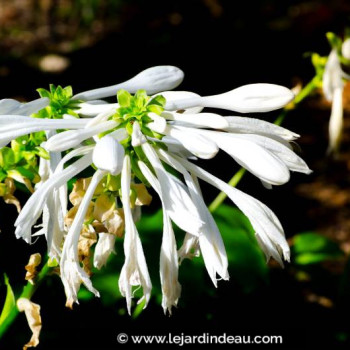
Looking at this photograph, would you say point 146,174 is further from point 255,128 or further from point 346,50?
point 346,50

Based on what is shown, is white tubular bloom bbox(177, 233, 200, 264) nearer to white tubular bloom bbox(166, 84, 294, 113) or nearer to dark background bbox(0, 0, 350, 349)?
white tubular bloom bbox(166, 84, 294, 113)

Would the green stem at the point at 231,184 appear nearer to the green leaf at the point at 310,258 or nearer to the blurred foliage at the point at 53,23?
the green leaf at the point at 310,258

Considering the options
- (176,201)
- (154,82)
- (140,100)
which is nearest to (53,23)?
(154,82)

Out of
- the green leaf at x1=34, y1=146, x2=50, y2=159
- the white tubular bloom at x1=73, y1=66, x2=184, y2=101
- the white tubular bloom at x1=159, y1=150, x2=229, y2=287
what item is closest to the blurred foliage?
the white tubular bloom at x1=73, y1=66, x2=184, y2=101

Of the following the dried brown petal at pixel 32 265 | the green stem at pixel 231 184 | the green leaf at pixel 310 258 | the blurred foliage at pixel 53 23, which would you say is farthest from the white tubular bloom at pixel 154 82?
the blurred foliage at pixel 53 23

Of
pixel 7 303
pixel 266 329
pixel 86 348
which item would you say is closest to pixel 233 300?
pixel 266 329
